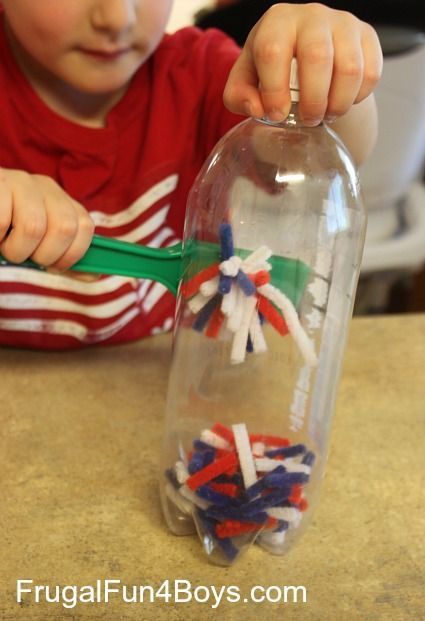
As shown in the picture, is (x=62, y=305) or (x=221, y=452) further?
(x=62, y=305)

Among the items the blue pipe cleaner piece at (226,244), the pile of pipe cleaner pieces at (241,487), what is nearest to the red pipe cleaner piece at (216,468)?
the pile of pipe cleaner pieces at (241,487)

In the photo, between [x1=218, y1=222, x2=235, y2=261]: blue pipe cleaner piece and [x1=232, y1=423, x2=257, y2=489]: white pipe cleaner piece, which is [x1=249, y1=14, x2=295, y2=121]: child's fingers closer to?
[x1=218, y1=222, x2=235, y2=261]: blue pipe cleaner piece

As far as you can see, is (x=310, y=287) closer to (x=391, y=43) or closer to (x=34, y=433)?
(x=34, y=433)

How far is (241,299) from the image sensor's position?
0.41m

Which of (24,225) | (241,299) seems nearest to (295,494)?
(241,299)

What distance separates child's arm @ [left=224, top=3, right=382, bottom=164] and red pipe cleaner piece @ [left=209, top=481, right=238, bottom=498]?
0.20 m


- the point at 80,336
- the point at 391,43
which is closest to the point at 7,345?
the point at 80,336

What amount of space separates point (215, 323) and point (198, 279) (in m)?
0.03

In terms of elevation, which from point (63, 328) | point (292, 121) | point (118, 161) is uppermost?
point (292, 121)

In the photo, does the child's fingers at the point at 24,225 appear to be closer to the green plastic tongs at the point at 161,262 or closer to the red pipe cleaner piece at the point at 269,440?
the green plastic tongs at the point at 161,262

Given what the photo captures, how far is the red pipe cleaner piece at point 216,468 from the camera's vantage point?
419mm

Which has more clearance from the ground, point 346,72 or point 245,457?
point 346,72

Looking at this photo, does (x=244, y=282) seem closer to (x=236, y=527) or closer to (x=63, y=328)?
(x=236, y=527)

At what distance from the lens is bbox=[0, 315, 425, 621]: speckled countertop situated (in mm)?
405
